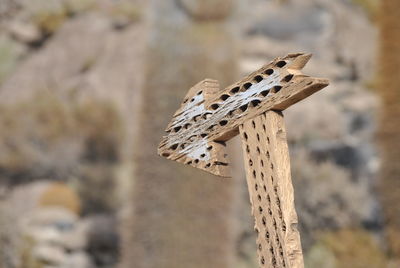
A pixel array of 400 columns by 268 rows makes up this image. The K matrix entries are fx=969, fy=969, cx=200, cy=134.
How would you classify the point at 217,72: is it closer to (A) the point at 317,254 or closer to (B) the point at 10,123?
(A) the point at 317,254

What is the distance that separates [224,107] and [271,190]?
346 mm

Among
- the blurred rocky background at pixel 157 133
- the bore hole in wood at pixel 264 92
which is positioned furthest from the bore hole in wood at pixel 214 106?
the blurred rocky background at pixel 157 133

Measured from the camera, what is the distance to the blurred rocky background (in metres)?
8.25

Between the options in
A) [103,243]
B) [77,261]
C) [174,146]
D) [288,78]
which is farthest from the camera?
[103,243]

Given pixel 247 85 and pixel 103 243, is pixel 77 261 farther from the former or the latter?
pixel 247 85

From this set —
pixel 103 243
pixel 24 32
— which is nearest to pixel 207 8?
pixel 103 243

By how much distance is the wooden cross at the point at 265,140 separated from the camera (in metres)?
2.64

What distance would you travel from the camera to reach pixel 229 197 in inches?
329

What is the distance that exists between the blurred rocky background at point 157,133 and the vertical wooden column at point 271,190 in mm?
5287

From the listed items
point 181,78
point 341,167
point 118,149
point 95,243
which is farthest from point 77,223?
point 181,78

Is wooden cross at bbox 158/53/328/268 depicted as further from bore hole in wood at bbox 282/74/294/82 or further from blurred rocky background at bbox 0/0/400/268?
blurred rocky background at bbox 0/0/400/268

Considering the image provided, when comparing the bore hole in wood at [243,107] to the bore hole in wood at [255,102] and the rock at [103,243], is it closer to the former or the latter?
the bore hole in wood at [255,102]

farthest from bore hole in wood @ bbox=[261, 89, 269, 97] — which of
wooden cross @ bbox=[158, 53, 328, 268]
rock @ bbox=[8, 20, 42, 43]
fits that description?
rock @ bbox=[8, 20, 42, 43]

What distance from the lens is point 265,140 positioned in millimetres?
2744
